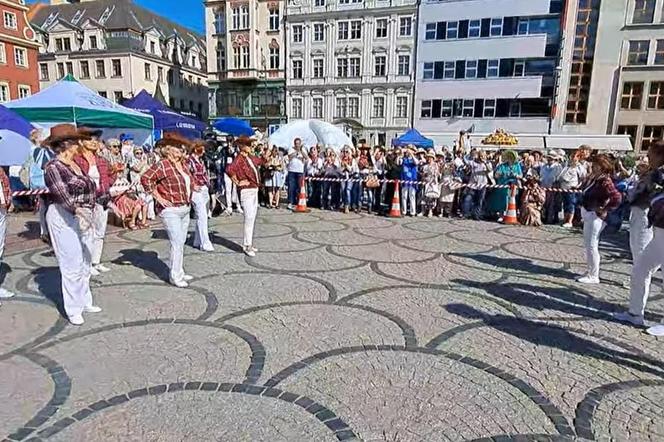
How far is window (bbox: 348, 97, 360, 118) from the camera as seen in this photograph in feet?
139

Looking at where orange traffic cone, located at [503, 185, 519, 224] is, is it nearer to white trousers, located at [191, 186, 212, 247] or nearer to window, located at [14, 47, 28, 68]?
white trousers, located at [191, 186, 212, 247]

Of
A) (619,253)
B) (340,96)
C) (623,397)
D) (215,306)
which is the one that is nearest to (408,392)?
(623,397)

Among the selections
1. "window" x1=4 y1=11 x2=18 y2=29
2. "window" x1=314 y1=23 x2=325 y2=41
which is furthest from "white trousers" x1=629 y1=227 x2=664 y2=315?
"window" x1=4 y1=11 x2=18 y2=29

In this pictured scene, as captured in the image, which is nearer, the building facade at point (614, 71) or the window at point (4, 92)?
the building facade at point (614, 71)

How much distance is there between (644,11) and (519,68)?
29.4 ft

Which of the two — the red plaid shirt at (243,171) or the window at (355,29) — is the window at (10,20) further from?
the red plaid shirt at (243,171)

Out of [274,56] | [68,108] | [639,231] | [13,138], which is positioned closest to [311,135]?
[68,108]

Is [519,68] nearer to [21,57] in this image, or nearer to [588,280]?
[588,280]

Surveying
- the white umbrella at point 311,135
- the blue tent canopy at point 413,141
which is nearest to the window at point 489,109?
the blue tent canopy at point 413,141

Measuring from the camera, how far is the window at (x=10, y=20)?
125ft

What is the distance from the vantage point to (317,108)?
4375 cm

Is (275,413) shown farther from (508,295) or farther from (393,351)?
(508,295)

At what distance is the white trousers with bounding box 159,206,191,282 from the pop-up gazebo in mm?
7115

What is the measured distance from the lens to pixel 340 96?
42.7 metres
